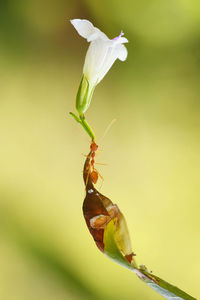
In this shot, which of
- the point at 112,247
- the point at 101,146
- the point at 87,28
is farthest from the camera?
the point at 101,146

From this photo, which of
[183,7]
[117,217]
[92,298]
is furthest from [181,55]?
[117,217]

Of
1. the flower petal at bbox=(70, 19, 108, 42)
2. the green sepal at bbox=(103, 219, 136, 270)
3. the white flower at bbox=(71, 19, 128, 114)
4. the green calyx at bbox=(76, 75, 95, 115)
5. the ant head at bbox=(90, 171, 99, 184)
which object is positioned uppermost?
the flower petal at bbox=(70, 19, 108, 42)

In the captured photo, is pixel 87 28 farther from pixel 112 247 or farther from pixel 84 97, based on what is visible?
pixel 112 247

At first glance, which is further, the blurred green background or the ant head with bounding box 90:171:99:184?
the blurred green background

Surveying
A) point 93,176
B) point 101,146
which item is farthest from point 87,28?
point 101,146

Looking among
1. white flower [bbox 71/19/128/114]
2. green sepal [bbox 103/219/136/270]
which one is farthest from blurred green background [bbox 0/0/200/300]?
green sepal [bbox 103/219/136/270]

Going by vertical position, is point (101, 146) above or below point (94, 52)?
below

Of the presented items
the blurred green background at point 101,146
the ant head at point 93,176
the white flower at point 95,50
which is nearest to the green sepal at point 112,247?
the ant head at point 93,176

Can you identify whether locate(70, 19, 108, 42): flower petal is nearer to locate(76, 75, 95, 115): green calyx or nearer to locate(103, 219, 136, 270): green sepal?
locate(76, 75, 95, 115): green calyx

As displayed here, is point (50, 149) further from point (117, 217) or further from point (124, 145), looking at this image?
point (117, 217)
